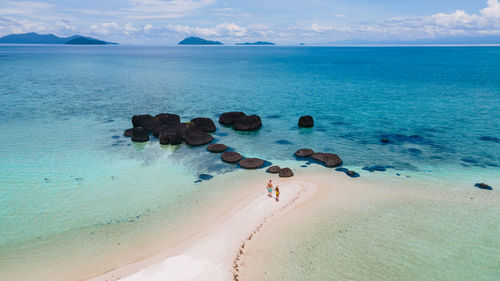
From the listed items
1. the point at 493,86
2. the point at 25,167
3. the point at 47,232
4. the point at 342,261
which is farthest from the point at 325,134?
the point at 493,86

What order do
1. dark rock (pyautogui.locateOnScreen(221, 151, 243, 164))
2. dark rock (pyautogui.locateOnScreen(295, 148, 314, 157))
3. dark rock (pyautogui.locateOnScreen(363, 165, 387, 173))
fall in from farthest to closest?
dark rock (pyautogui.locateOnScreen(295, 148, 314, 157)) → dark rock (pyautogui.locateOnScreen(221, 151, 243, 164)) → dark rock (pyautogui.locateOnScreen(363, 165, 387, 173))

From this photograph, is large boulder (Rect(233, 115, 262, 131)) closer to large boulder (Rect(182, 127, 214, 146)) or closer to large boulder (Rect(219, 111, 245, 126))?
large boulder (Rect(219, 111, 245, 126))

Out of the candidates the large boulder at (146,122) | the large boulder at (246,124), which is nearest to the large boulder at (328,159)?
the large boulder at (246,124)

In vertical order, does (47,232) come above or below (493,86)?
below

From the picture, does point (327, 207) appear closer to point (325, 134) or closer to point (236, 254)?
point (236, 254)

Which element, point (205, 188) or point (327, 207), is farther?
point (205, 188)

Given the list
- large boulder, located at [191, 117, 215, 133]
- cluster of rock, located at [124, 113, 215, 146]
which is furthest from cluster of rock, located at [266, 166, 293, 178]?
large boulder, located at [191, 117, 215, 133]

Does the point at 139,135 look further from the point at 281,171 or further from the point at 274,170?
the point at 281,171
